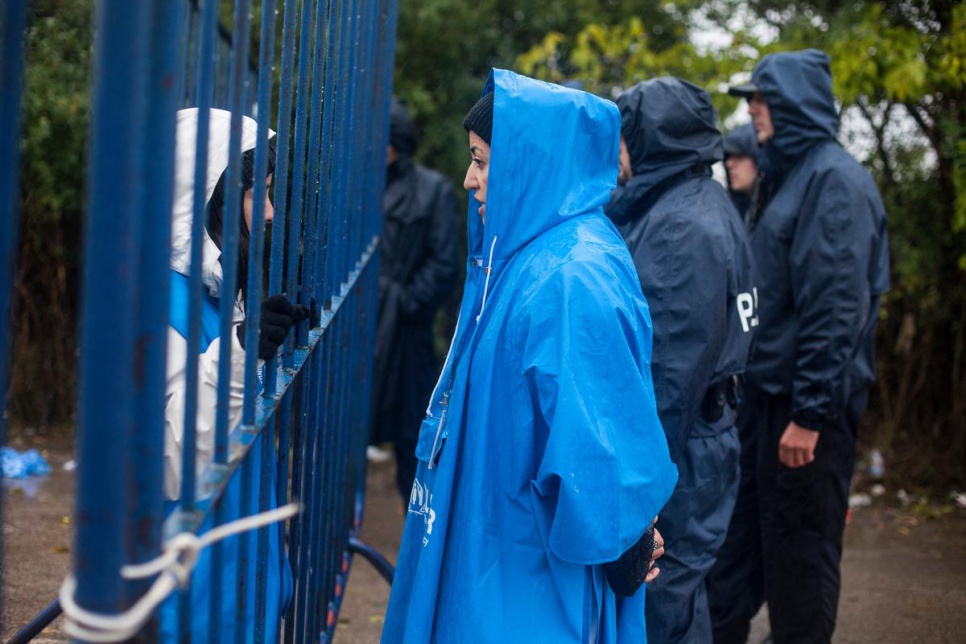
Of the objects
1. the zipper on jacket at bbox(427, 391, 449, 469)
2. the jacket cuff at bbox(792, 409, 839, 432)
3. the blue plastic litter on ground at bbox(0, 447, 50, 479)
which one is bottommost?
the blue plastic litter on ground at bbox(0, 447, 50, 479)

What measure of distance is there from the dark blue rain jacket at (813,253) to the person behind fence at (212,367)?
2.06 m

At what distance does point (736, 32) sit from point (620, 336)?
436cm

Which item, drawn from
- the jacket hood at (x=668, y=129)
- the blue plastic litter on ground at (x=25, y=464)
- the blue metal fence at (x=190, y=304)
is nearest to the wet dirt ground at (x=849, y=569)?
the blue plastic litter on ground at (x=25, y=464)

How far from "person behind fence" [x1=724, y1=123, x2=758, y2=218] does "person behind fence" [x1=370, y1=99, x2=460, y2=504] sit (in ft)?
4.42

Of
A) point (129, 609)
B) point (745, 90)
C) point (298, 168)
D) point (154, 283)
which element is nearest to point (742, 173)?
point (745, 90)

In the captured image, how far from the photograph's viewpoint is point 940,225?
5.72m

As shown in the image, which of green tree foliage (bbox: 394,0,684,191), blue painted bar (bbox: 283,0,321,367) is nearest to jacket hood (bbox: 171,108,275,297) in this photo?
blue painted bar (bbox: 283,0,321,367)

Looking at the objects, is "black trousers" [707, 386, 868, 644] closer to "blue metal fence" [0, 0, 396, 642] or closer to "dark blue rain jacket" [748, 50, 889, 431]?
"dark blue rain jacket" [748, 50, 889, 431]

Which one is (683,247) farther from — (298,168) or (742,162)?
(742,162)

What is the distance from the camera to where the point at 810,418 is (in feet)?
11.7

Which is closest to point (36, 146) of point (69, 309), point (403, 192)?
point (69, 309)

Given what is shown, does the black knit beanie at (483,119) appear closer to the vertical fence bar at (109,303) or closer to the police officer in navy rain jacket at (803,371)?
the vertical fence bar at (109,303)

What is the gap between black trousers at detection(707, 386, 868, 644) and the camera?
3646mm

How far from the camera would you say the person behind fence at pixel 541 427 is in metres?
2.06
